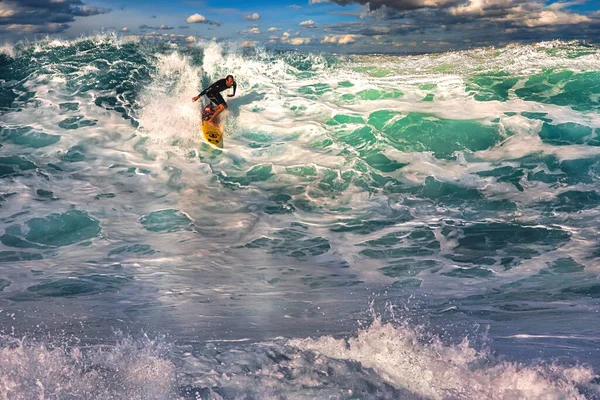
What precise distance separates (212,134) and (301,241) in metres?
7.81

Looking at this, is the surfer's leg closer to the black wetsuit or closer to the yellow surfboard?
the black wetsuit

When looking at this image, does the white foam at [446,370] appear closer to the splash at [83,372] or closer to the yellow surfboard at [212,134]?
the splash at [83,372]

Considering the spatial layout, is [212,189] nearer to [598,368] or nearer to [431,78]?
[598,368]

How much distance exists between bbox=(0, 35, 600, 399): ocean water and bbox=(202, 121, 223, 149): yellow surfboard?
15.3 inches

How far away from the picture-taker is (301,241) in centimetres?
988

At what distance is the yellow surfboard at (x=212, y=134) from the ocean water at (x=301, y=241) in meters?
0.39

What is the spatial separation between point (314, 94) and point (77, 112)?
9.62 metres

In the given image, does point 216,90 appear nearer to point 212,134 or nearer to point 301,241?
point 212,134

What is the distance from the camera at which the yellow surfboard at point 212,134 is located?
16422 mm

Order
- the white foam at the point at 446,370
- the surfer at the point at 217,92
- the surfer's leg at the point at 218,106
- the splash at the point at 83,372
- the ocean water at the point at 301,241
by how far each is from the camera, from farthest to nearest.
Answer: the surfer's leg at the point at 218,106, the surfer at the point at 217,92, the ocean water at the point at 301,241, the white foam at the point at 446,370, the splash at the point at 83,372

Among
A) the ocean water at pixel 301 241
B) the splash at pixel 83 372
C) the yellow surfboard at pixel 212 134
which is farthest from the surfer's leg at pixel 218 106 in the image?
the splash at pixel 83 372

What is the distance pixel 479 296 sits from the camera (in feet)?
24.2

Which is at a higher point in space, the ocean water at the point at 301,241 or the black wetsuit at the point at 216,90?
the black wetsuit at the point at 216,90

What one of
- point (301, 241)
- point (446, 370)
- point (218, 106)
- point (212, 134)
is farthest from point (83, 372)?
point (218, 106)
